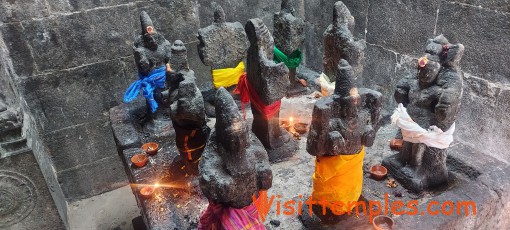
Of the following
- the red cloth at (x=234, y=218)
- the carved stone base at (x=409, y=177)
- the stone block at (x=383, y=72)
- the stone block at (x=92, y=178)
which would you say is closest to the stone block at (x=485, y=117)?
the stone block at (x=383, y=72)

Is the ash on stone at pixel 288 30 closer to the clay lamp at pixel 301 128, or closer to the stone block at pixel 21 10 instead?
the clay lamp at pixel 301 128

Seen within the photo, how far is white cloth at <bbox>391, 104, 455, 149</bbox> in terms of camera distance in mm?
3492

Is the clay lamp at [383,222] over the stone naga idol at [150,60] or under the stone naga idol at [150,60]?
under


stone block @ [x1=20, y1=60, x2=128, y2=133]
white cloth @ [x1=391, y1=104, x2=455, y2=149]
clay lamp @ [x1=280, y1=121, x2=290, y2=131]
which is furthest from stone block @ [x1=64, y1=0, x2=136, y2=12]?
white cloth @ [x1=391, y1=104, x2=455, y2=149]

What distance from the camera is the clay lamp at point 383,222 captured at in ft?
10.6

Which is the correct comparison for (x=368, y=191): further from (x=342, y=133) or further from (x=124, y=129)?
(x=124, y=129)

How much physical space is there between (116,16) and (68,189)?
9.90 ft

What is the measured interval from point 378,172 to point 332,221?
0.91 metres

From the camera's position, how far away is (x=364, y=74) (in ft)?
20.7

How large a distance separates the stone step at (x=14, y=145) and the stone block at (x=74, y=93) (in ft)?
4.90

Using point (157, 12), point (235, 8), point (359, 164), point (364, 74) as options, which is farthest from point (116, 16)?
point (359, 164)

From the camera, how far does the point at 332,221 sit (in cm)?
340

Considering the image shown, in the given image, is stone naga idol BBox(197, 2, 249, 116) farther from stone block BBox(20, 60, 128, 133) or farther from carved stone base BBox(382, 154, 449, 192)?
carved stone base BBox(382, 154, 449, 192)

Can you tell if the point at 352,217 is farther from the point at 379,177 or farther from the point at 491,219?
the point at 491,219
